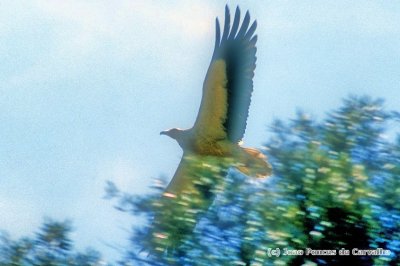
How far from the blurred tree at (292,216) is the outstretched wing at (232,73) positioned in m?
3.35

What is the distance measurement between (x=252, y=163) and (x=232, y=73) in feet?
3.72

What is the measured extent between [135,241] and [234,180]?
3.18 ft

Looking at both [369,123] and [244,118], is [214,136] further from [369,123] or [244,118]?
[369,123]

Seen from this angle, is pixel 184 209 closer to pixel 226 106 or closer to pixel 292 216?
pixel 292 216

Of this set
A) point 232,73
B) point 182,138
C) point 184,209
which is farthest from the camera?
point 182,138

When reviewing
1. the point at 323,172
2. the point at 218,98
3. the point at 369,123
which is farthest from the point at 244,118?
the point at 323,172

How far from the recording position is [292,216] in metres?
7.88

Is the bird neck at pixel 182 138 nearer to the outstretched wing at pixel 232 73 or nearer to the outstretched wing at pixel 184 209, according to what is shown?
the outstretched wing at pixel 232 73

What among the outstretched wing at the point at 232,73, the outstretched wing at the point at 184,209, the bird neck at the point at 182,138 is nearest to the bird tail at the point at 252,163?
the outstretched wing at the point at 232,73

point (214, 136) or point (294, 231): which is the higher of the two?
point (214, 136)

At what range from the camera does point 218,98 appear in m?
12.0

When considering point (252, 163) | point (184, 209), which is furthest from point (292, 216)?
point (252, 163)

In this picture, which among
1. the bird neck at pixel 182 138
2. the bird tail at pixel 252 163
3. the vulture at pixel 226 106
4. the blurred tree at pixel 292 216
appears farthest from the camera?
the bird neck at pixel 182 138

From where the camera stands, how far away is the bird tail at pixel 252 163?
33.0ft
